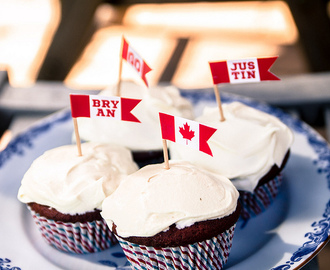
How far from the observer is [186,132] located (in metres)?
1.83

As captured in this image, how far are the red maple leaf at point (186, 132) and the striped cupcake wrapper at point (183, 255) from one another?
36cm

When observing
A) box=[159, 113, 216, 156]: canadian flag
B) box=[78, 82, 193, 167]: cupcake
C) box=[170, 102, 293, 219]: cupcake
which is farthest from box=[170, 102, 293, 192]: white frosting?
box=[159, 113, 216, 156]: canadian flag

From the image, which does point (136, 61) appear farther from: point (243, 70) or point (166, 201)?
point (166, 201)

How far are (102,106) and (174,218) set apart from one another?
521mm

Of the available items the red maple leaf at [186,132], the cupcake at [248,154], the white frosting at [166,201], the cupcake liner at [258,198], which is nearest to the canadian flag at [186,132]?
the red maple leaf at [186,132]

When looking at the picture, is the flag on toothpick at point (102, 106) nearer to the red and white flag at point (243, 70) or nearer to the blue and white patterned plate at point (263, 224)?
the red and white flag at point (243, 70)

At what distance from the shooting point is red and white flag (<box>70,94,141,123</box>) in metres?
1.94

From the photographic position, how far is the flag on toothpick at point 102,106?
6.38 ft

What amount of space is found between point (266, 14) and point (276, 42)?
538mm

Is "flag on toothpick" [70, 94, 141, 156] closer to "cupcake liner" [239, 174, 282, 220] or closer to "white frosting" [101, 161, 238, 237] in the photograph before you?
"white frosting" [101, 161, 238, 237]

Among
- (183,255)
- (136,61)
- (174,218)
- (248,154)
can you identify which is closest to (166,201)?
(174,218)

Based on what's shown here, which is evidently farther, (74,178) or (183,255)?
(74,178)

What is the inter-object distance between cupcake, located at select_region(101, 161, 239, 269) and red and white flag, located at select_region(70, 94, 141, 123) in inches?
9.9

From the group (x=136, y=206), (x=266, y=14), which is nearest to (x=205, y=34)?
(x=266, y=14)
